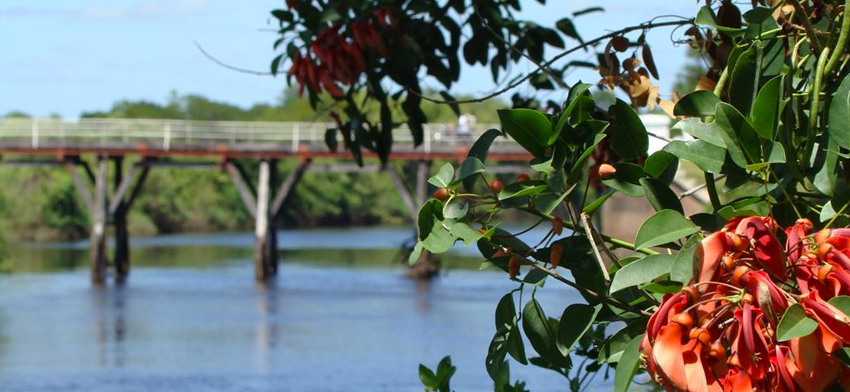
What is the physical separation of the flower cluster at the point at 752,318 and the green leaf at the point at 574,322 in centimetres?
23

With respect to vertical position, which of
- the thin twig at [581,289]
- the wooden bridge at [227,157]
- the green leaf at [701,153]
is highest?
the green leaf at [701,153]

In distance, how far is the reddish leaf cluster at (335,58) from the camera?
101 inches

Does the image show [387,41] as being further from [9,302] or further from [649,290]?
[9,302]

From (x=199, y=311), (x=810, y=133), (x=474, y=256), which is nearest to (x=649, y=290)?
(x=810, y=133)

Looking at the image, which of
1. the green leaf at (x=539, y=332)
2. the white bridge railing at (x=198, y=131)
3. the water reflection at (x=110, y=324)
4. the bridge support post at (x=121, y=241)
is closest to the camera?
the green leaf at (x=539, y=332)

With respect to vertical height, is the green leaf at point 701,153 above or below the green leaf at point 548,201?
above

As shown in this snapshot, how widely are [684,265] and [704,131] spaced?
8.9 inches

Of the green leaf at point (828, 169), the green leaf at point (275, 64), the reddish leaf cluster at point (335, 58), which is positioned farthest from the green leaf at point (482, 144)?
the green leaf at point (275, 64)

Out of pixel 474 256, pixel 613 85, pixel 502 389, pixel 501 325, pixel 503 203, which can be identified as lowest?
pixel 474 256

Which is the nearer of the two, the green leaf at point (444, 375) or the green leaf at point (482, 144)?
the green leaf at point (482, 144)

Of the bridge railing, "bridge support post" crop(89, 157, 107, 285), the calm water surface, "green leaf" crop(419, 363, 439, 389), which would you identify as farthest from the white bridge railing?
"green leaf" crop(419, 363, 439, 389)

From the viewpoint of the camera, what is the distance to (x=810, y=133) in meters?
1.22

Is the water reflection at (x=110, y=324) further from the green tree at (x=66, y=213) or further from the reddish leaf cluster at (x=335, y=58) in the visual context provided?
the green tree at (x=66, y=213)

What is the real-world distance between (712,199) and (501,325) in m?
0.27
